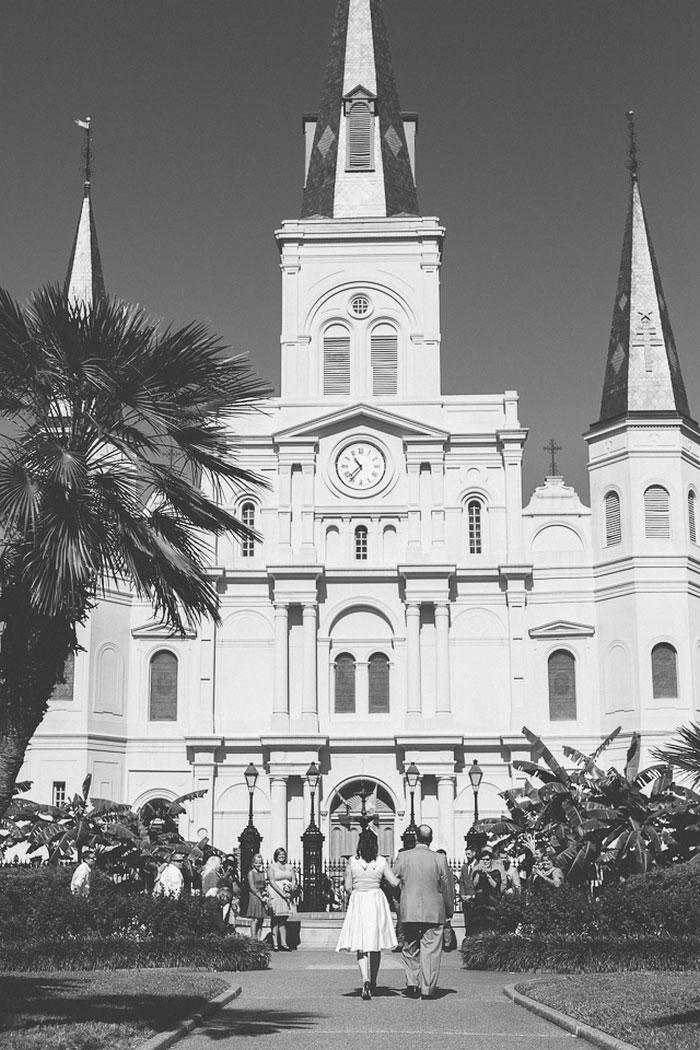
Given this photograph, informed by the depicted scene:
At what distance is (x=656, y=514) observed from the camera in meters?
46.7

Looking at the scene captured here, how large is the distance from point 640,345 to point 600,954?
33.1m

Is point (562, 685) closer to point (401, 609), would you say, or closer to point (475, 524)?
point (401, 609)

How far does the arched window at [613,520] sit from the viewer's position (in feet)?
154

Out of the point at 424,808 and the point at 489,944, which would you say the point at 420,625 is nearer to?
the point at 424,808

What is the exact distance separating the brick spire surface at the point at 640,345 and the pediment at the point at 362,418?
5923 mm

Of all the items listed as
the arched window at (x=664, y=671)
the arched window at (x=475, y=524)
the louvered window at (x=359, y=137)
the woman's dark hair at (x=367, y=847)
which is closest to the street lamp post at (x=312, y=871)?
the arched window at (x=664, y=671)

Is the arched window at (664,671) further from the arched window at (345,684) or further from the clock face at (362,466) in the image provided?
the clock face at (362,466)

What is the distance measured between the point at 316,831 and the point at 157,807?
4.65m

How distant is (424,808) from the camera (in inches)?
1783

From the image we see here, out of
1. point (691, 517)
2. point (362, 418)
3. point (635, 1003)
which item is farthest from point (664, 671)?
point (635, 1003)

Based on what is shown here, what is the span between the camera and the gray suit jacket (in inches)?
639

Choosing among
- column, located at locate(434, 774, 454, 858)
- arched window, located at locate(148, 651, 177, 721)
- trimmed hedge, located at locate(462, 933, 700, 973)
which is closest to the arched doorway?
column, located at locate(434, 774, 454, 858)

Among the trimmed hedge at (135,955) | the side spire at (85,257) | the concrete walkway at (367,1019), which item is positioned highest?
the side spire at (85,257)

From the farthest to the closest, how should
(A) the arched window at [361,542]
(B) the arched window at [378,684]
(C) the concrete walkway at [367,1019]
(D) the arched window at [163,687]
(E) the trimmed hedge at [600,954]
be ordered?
(A) the arched window at [361,542] < (D) the arched window at [163,687] < (B) the arched window at [378,684] < (E) the trimmed hedge at [600,954] < (C) the concrete walkway at [367,1019]
